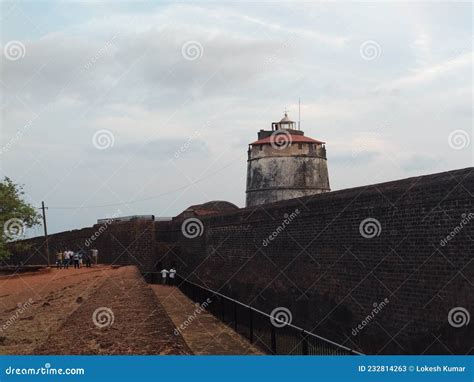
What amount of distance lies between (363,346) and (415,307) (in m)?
2.11

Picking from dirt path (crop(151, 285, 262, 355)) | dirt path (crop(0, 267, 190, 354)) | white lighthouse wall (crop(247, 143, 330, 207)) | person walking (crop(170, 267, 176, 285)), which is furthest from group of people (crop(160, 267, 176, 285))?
white lighthouse wall (crop(247, 143, 330, 207))

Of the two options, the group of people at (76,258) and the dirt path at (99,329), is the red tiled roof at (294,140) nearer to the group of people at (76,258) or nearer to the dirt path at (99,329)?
the group of people at (76,258)

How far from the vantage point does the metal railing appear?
25.6 feet

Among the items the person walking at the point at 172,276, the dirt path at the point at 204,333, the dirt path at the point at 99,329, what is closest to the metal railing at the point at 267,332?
the dirt path at the point at 204,333

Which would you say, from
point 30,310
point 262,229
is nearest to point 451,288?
point 30,310

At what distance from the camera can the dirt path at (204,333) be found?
10.4 meters

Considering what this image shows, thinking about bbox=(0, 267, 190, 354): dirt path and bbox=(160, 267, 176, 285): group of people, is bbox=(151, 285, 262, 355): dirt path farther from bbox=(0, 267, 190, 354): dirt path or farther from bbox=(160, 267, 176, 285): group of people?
bbox=(160, 267, 176, 285): group of people

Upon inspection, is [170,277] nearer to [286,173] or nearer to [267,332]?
[286,173]

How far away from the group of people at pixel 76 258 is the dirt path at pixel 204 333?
15924 mm

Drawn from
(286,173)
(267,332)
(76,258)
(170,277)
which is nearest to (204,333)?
(267,332)

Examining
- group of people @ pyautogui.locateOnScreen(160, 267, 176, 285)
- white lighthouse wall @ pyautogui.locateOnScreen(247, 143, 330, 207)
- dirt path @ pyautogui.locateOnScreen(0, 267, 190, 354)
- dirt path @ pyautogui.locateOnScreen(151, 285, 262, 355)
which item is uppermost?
white lighthouse wall @ pyautogui.locateOnScreen(247, 143, 330, 207)

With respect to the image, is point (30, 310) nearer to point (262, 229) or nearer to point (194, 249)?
point (262, 229)

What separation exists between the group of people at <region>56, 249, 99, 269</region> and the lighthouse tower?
10102mm

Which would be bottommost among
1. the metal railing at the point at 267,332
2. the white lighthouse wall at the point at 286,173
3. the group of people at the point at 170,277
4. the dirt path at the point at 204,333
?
the group of people at the point at 170,277
